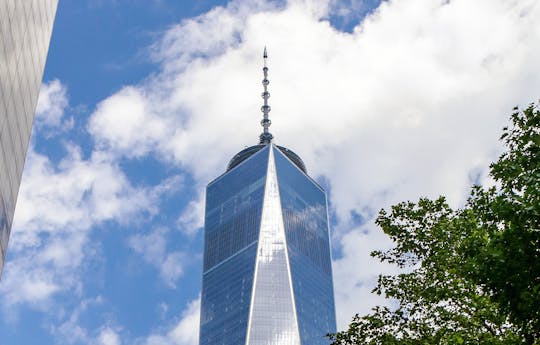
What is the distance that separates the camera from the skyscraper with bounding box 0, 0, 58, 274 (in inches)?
1393

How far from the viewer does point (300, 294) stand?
191 meters

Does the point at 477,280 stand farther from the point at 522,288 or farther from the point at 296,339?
the point at 296,339

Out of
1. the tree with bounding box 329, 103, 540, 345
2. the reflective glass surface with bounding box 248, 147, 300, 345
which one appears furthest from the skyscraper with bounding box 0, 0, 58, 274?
the reflective glass surface with bounding box 248, 147, 300, 345

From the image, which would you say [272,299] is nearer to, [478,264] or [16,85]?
[16,85]

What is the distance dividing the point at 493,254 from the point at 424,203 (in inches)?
310

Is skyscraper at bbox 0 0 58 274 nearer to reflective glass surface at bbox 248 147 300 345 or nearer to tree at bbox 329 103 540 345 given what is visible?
tree at bbox 329 103 540 345

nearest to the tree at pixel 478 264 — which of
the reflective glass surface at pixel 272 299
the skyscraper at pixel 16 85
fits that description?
the skyscraper at pixel 16 85

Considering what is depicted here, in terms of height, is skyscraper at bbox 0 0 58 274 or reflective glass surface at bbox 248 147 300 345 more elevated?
reflective glass surface at bbox 248 147 300 345

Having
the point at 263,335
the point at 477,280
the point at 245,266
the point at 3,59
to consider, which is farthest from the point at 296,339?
the point at 477,280

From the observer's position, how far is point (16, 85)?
126 ft

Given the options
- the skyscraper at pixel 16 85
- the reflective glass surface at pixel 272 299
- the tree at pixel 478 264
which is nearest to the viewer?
the tree at pixel 478 264

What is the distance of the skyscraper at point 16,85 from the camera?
116 feet

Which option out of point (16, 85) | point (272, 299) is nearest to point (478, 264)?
point (16, 85)

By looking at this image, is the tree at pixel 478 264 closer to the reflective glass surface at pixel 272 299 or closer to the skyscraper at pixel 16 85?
the skyscraper at pixel 16 85
